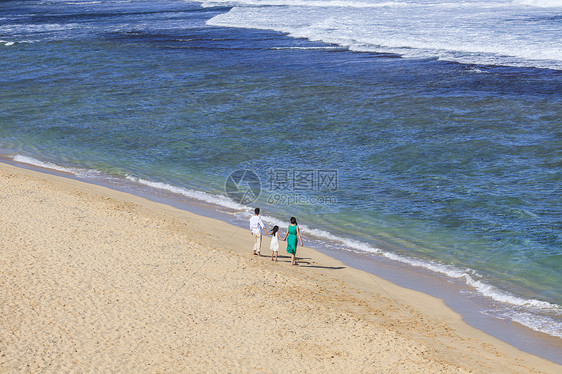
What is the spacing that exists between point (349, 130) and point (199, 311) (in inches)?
574

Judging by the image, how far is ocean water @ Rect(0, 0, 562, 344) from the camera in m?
15.5

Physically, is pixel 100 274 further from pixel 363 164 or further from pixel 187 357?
pixel 363 164

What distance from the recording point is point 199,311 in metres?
11.3

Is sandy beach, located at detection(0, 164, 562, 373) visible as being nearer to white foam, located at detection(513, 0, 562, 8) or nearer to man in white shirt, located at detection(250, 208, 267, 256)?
man in white shirt, located at detection(250, 208, 267, 256)

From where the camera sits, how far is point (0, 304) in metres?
10.9

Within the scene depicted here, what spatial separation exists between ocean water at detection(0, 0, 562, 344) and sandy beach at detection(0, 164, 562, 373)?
5.98ft

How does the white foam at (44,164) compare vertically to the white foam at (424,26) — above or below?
below

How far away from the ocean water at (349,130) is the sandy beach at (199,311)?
1823 mm

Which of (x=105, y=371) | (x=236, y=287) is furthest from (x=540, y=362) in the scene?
(x=105, y=371)

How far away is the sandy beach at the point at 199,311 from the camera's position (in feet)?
32.1

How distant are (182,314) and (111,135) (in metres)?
15.6

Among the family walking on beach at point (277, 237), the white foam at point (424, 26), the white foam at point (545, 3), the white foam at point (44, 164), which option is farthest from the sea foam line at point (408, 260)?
the white foam at point (545, 3)

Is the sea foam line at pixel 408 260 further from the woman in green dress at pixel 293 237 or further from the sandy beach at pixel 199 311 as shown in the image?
the woman in green dress at pixel 293 237

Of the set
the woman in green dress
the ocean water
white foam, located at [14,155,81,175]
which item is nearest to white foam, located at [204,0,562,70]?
the ocean water
